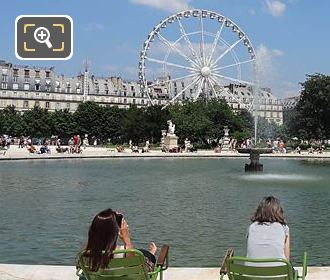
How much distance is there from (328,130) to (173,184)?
65856 millimetres

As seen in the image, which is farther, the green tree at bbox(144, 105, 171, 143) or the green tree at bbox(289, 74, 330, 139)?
the green tree at bbox(144, 105, 171, 143)

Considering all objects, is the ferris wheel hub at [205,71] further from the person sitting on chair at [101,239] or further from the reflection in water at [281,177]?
the person sitting on chair at [101,239]

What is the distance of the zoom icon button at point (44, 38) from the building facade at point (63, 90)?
124 m

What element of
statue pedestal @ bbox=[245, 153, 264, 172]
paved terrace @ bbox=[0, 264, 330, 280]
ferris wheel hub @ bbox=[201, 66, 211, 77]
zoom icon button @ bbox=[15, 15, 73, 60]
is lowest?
paved terrace @ bbox=[0, 264, 330, 280]

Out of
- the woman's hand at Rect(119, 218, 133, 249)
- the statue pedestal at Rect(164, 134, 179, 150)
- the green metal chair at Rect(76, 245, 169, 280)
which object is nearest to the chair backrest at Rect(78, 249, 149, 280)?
the green metal chair at Rect(76, 245, 169, 280)

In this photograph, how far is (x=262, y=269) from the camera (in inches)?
228

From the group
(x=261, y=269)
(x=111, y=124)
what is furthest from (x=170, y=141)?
(x=261, y=269)

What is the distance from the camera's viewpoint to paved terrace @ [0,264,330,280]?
7723 mm

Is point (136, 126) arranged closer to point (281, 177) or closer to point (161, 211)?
point (281, 177)

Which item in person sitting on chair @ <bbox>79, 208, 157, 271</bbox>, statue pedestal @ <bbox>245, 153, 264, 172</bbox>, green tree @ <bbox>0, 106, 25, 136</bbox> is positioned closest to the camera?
person sitting on chair @ <bbox>79, 208, 157, 271</bbox>

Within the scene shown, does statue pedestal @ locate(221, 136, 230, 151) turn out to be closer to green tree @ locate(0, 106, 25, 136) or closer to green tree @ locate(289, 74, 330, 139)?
green tree @ locate(289, 74, 330, 139)

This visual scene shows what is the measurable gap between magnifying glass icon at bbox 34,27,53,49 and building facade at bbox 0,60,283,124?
12386 cm

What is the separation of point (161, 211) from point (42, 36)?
10.7m

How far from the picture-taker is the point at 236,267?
587 centimetres
